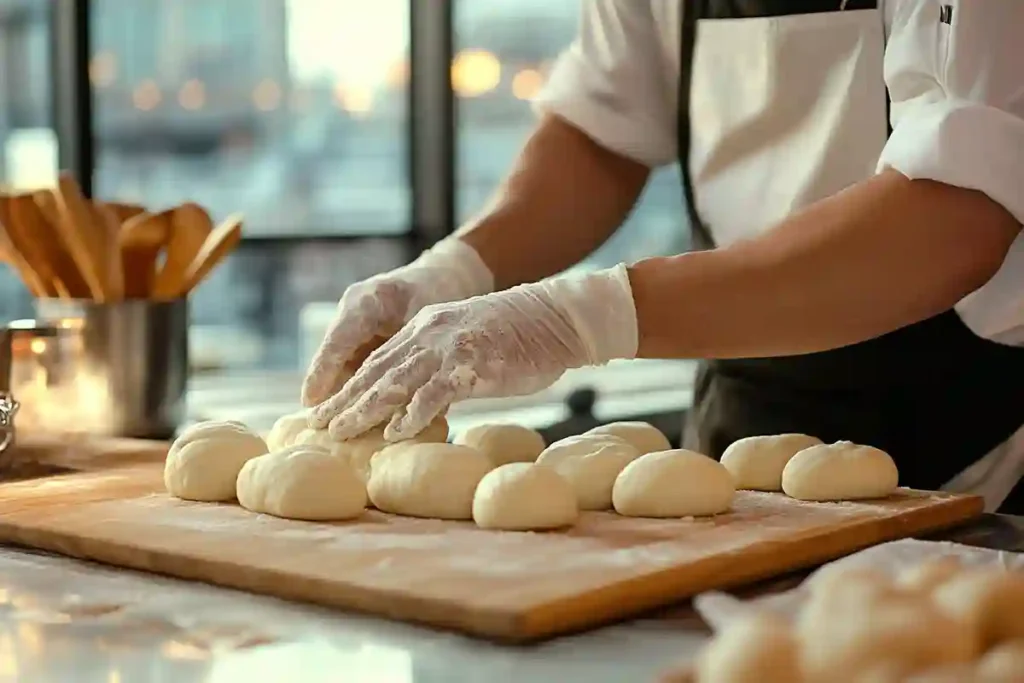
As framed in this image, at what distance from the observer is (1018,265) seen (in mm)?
1607

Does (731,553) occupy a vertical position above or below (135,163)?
below

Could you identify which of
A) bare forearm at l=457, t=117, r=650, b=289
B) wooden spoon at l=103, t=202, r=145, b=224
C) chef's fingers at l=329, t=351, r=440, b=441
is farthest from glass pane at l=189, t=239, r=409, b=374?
chef's fingers at l=329, t=351, r=440, b=441

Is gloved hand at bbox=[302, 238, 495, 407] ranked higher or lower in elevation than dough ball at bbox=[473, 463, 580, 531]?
higher

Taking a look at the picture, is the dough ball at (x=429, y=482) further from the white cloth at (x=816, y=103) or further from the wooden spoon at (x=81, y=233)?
the wooden spoon at (x=81, y=233)

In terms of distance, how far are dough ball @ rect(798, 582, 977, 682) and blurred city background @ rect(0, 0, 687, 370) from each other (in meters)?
2.12

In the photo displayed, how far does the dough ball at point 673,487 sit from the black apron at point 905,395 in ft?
1.43

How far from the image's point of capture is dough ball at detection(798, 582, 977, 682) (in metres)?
0.70

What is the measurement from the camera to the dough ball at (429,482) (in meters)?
1.34

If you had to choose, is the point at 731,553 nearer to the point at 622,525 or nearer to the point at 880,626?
the point at 622,525

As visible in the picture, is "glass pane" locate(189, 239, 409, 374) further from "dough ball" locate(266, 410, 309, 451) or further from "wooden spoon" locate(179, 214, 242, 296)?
"dough ball" locate(266, 410, 309, 451)

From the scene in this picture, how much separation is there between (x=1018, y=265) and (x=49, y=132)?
1699 millimetres

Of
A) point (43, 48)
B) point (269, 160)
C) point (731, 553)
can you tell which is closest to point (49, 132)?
point (43, 48)

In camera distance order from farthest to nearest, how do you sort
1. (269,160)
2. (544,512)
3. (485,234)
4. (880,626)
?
1. (269,160)
2. (485,234)
3. (544,512)
4. (880,626)

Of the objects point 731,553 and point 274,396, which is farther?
point 274,396
